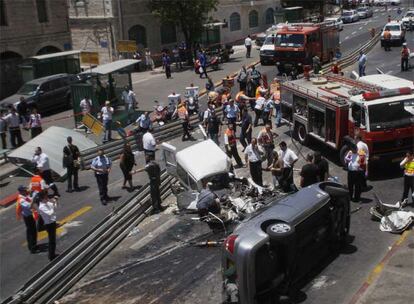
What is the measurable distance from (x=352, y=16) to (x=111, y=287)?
2441 inches

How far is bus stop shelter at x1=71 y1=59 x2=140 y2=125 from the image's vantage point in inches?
1019

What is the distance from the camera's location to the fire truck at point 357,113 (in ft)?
51.5

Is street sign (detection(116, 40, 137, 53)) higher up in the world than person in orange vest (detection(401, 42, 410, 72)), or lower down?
higher up

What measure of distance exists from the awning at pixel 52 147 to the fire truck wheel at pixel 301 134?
760 centimetres

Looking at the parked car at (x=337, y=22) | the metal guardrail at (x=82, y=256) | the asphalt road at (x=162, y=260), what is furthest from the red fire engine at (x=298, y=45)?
the metal guardrail at (x=82, y=256)

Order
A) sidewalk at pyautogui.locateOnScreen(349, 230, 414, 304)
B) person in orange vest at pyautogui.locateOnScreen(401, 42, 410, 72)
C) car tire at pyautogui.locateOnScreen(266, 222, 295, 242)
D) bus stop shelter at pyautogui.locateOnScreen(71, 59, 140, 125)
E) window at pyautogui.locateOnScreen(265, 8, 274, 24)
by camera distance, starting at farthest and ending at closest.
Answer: window at pyautogui.locateOnScreen(265, 8, 274, 24)
person in orange vest at pyautogui.locateOnScreen(401, 42, 410, 72)
bus stop shelter at pyautogui.locateOnScreen(71, 59, 140, 125)
sidewalk at pyautogui.locateOnScreen(349, 230, 414, 304)
car tire at pyautogui.locateOnScreen(266, 222, 295, 242)

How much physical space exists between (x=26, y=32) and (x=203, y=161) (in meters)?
27.3

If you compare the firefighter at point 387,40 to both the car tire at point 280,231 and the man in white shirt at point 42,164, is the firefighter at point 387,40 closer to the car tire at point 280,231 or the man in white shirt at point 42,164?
the man in white shirt at point 42,164

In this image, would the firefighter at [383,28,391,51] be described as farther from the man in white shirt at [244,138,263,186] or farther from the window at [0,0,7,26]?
the man in white shirt at [244,138,263,186]

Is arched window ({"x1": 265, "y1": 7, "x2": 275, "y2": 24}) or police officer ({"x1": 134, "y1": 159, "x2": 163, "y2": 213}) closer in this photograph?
police officer ({"x1": 134, "y1": 159, "x2": 163, "y2": 213})

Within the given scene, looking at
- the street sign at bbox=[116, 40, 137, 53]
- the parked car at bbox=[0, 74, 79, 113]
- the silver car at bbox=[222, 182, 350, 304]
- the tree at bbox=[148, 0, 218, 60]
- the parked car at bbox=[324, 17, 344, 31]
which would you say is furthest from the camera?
the tree at bbox=[148, 0, 218, 60]

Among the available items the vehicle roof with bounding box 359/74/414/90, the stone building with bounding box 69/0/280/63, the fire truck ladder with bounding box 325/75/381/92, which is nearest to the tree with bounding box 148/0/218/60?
the stone building with bounding box 69/0/280/63

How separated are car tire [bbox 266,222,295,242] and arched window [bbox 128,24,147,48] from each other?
35716 mm

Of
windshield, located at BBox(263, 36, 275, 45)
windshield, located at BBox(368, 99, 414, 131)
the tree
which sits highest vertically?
the tree
